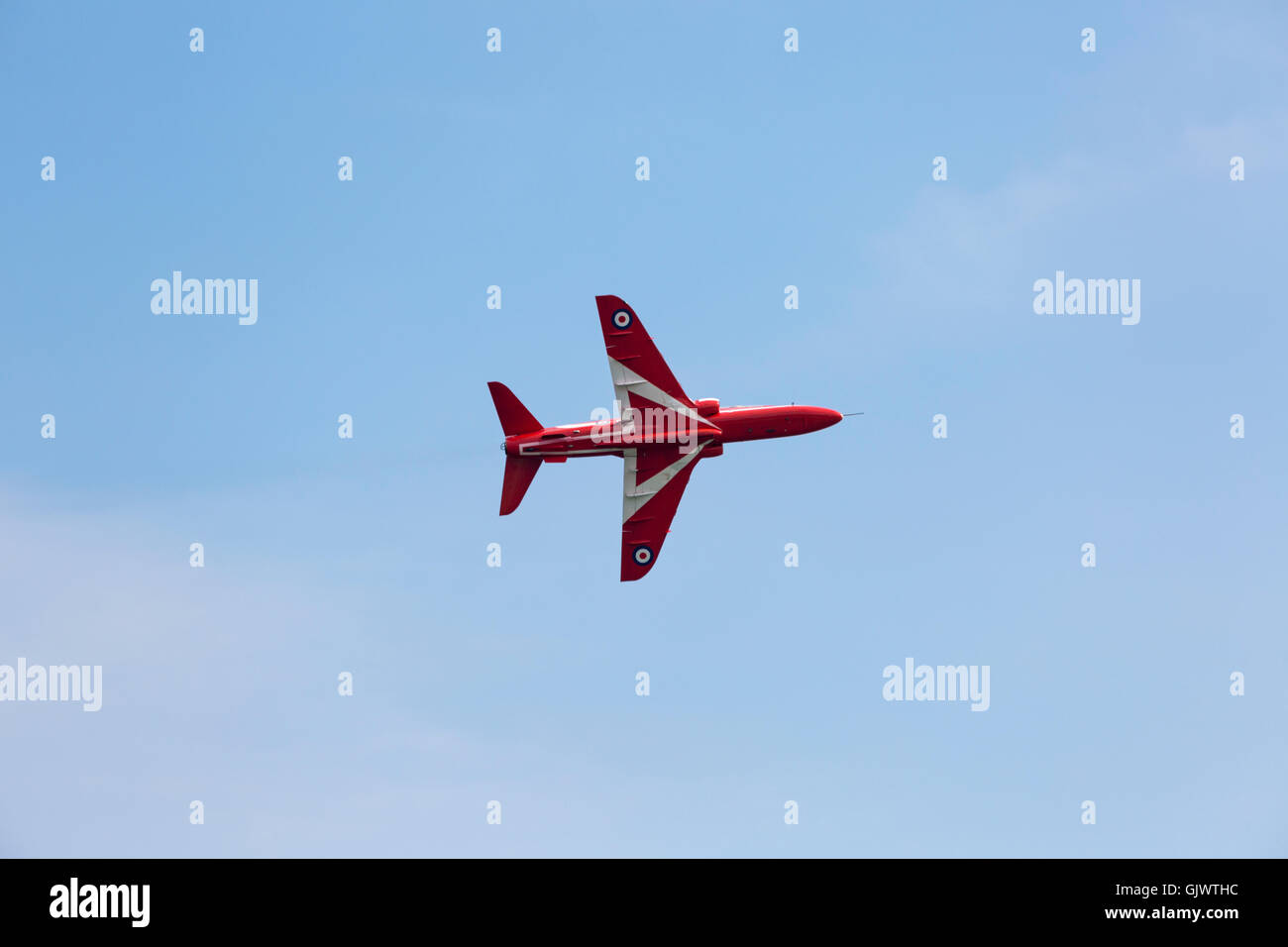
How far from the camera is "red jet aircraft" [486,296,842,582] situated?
11056 centimetres

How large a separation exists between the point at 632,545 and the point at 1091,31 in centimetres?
4487

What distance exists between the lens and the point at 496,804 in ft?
343

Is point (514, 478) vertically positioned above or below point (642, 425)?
below

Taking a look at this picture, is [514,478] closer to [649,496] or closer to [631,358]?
[649,496]

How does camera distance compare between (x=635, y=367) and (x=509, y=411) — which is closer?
(x=509, y=411)

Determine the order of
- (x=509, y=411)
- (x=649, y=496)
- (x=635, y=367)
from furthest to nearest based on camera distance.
A: (x=649, y=496)
(x=635, y=367)
(x=509, y=411)

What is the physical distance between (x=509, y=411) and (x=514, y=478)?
419 cm

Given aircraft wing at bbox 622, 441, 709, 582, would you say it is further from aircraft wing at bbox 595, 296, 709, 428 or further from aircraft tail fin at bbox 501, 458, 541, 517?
aircraft tail fin at bbox 501, 458, 541, 517

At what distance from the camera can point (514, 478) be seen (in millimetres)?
110750

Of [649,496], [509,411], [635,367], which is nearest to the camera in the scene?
[509,411]

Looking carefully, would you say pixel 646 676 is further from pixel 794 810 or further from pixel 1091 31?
pixel 1091 31

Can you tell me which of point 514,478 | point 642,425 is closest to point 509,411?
point 514,478

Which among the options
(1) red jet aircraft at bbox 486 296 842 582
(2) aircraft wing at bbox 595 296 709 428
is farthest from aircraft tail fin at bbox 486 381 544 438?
A: (2) aircraft wing at bbox 595 296 709 428
